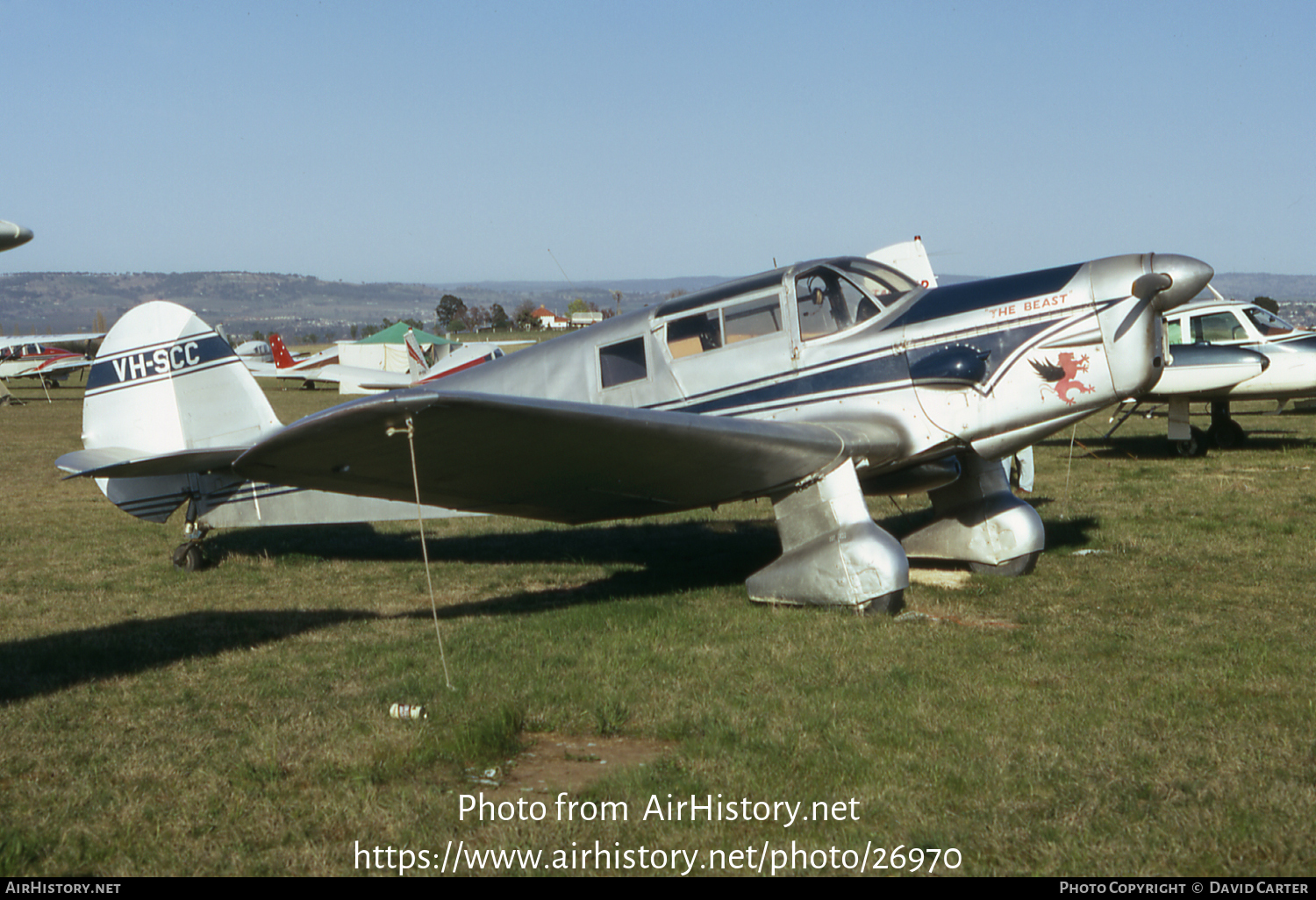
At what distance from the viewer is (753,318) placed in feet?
25.0

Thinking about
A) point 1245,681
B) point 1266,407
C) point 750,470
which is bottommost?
point 1266,407

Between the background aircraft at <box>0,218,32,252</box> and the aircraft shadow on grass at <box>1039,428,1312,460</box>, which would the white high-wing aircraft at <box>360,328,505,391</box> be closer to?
the aircraft shadow on grass at <box>1039,428,1312,460</box>

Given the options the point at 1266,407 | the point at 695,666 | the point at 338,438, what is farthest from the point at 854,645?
the point at 1266,407

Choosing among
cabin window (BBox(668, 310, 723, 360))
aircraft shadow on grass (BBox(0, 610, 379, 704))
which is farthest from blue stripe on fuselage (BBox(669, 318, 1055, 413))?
aircraft shadow on grass (BBox(0, 610, 379, 704))

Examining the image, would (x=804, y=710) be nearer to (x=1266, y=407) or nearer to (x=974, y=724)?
(x=974, y=724)

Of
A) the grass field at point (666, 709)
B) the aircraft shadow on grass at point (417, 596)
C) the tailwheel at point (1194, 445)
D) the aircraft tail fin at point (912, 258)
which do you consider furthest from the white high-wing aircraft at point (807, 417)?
the tailwheel at point (1194, 445)

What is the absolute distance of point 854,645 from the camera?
5.89 metres

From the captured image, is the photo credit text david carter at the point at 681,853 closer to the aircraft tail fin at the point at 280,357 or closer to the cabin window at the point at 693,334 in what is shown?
the cabin window at the point at 693,334

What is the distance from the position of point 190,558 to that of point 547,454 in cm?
450

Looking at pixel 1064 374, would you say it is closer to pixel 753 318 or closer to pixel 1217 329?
pixel 753 318

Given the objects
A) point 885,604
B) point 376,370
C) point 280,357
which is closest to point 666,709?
point 885,604

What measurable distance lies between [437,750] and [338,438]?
169 cm

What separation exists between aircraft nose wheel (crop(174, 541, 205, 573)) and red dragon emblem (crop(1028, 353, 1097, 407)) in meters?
6.96

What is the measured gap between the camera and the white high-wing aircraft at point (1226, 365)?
15.4 metres
